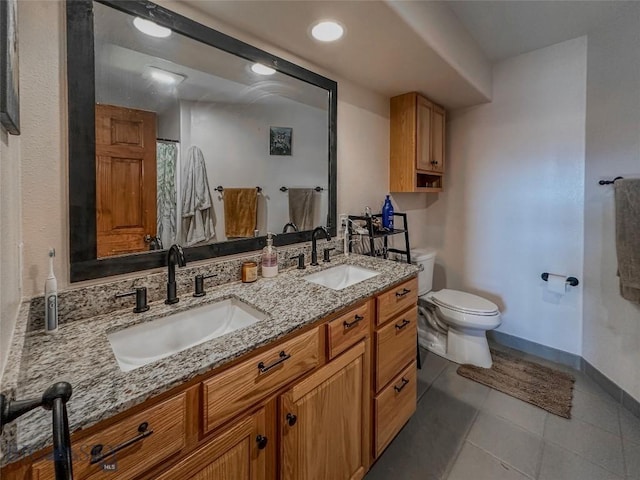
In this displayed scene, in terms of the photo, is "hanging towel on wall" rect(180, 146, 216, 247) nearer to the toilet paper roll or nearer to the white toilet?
the white toilet

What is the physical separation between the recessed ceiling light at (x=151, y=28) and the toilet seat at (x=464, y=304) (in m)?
2.31

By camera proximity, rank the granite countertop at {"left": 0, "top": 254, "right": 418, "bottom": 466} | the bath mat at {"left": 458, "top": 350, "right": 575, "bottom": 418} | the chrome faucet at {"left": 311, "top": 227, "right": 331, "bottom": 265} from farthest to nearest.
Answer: the bath mat at {"left": 458, "top": 350, "right": 575, "bottom": 418} → the chrome faucet at {"left": 311, "top": 227, "right": 331, "bottom": 265} → the granite countertop at {"left": 0, "top": 254, "right": 418, "bottom": 466}

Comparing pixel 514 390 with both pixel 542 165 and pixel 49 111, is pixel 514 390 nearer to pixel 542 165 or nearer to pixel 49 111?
pixel 542 165

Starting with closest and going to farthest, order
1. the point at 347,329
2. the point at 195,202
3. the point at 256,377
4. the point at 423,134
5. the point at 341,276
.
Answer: the point at 256,377, the point at 347,329, the point at 195,202, the point at 341,276, the point at 423,134

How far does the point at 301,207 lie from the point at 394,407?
1.16m

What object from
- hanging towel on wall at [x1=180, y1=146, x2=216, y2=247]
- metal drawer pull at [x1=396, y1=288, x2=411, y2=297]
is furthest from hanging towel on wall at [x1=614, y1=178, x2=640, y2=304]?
hanging towel on wall at [x1=180, y1=146, x2=216, y2=247]

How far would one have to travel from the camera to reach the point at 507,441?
1570 millimetres

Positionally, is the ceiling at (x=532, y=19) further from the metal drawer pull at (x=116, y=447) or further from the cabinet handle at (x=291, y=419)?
the metal drawer pull at (x=116, y=447)

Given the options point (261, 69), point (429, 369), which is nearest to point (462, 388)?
point (429, 369)

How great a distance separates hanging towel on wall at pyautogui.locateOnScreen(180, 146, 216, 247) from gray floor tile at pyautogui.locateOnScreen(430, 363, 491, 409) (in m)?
1.76

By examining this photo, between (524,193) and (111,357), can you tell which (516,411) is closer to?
(524,193)

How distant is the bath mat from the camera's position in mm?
1846

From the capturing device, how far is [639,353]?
1702mm

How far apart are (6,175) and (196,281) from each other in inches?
25.4
